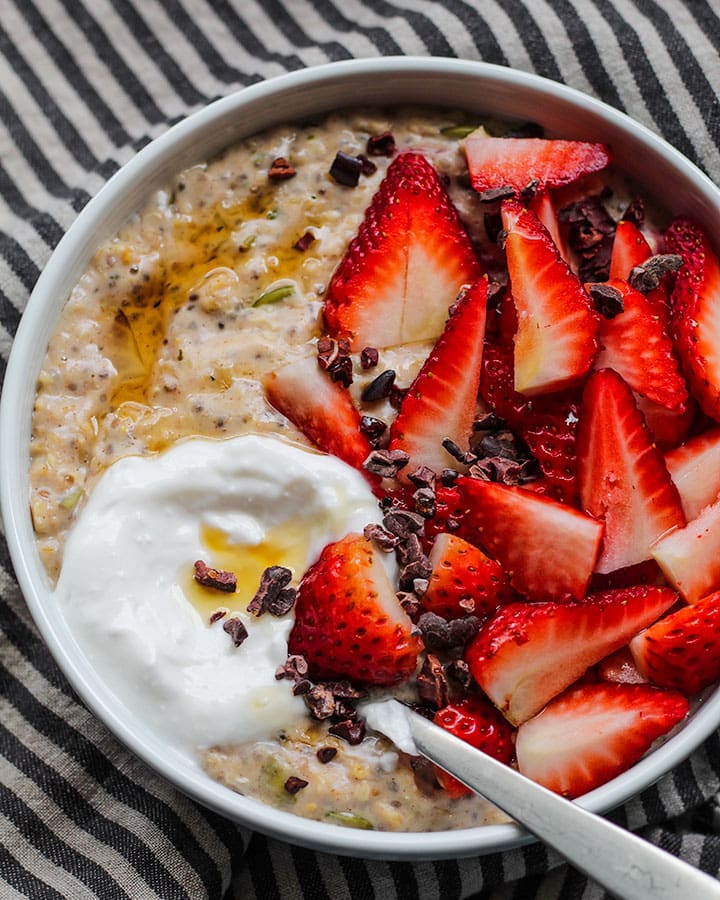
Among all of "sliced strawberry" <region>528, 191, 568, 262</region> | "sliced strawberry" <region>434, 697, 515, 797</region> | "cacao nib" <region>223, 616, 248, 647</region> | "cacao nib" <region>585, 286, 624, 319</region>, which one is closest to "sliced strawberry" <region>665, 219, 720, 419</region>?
"cacao nib" <region>585, 286, 624, 319</region>

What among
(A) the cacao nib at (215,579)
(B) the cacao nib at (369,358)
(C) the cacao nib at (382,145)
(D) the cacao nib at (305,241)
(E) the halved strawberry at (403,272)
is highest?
(C) the cacao nib at (382,145)

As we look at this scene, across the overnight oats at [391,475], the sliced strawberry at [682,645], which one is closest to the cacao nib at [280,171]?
the overnight oats at [391,475]

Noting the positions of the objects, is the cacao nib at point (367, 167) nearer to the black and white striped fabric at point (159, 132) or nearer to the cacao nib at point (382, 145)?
the cacao nib at point (382, 145)

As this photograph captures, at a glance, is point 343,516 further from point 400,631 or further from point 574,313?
point 574,313

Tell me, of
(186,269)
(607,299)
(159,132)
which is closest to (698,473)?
(607,299)

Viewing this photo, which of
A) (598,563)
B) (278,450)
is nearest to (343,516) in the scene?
(278,450)

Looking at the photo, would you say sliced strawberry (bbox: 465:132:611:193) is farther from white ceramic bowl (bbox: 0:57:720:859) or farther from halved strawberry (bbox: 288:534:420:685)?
halved strawberry (bbox: 288:534:420:685)
